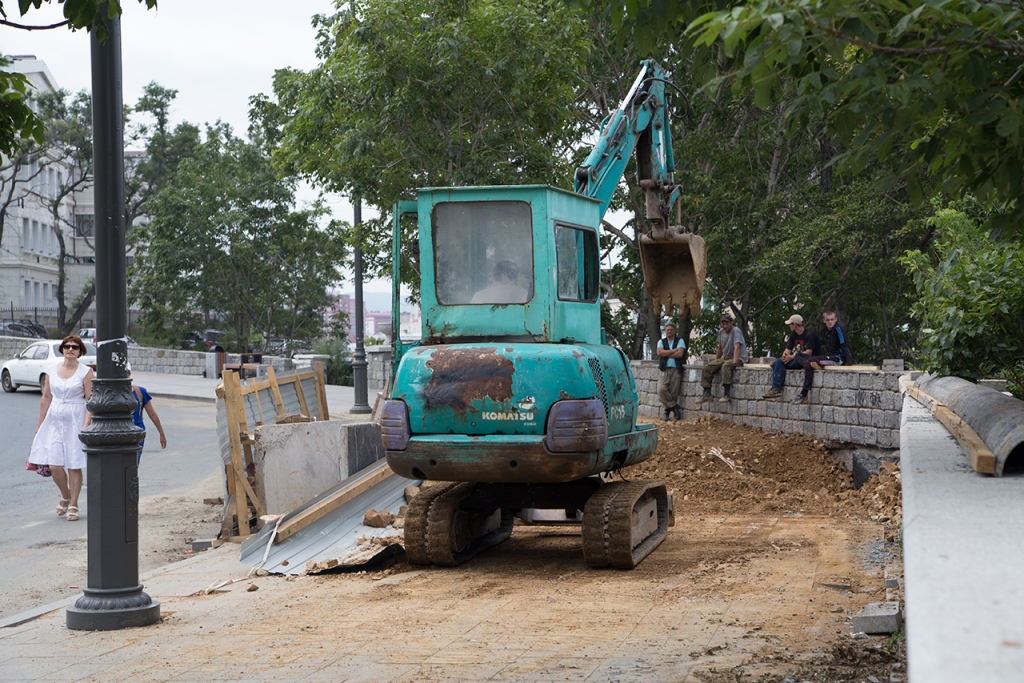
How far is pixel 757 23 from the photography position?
147 inches

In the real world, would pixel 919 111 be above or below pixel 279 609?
above

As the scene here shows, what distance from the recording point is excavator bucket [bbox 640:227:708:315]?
12133 mm

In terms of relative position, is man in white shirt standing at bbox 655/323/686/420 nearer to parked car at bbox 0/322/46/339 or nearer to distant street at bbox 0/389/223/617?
A: distant street at bbox 0/389/223/617

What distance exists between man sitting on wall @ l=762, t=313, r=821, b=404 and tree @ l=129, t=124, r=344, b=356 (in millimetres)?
24069

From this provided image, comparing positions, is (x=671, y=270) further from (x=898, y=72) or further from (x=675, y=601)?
(x=898, y=72)

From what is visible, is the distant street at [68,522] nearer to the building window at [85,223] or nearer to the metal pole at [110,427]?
Answer: the metal pole at [110,427]

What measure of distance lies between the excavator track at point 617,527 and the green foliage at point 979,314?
121 inches

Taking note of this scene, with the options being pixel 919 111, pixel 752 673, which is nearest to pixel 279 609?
pixel 752 673

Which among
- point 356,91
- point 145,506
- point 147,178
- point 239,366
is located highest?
point 147,178

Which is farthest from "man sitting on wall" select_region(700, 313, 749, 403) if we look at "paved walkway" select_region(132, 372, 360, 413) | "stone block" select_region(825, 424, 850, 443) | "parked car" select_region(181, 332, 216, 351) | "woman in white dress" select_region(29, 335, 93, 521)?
"parked car" select_region(181, 332, 216, 351)

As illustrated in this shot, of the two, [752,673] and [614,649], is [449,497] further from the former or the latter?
[752,673]

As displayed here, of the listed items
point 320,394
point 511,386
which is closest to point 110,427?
point 511,386

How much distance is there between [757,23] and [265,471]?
32.5ft

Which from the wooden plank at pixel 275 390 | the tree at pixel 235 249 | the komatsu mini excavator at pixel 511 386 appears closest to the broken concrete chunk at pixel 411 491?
the komatsu mini excavator at pixel 511 386
